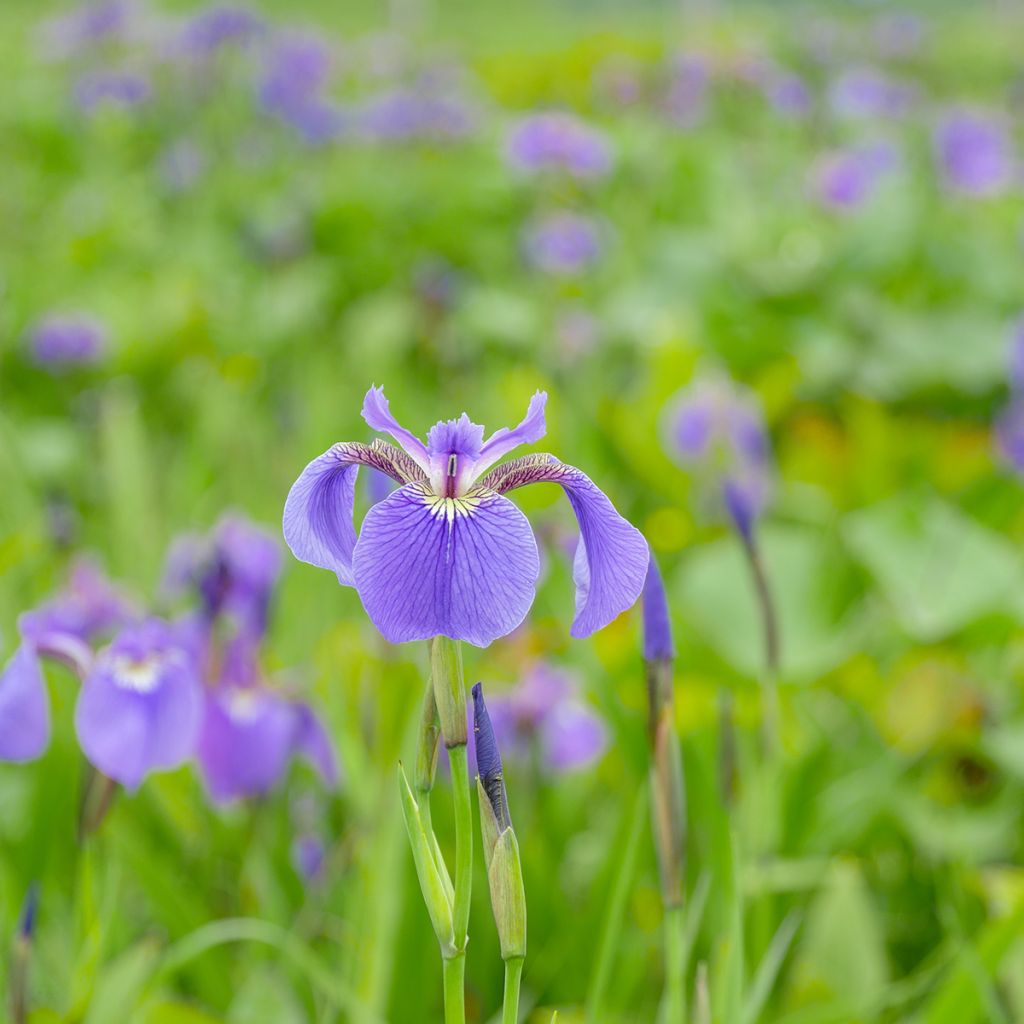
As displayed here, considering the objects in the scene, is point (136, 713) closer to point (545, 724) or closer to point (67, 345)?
point (545, 724)

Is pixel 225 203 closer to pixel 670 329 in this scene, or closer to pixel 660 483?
pixel 670 329

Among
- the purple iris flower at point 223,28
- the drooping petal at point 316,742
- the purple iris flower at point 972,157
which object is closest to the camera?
the drooping petal at point 316,742

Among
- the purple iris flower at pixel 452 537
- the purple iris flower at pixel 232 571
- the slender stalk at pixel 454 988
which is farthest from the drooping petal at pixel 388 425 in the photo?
the purple iris flower at pixel 232 571

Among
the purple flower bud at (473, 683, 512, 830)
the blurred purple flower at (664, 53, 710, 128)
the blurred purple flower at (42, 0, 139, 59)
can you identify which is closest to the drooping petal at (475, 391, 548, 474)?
the purple flower bud at (473, 683, 512, 830)

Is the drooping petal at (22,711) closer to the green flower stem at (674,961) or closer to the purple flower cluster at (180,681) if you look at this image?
the purple flower cluster at (180,681)

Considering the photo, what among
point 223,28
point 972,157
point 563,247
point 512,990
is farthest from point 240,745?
point 223,28

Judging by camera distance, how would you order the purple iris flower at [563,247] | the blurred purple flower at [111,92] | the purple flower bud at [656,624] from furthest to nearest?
the blurred purple flower at [111,92] → the purple iris flower at [563,247] → the purple flower bud at [656,624]

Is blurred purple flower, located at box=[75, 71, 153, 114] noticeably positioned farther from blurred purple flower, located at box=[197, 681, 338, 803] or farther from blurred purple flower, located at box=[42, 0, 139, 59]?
blurred purple flower, located at box=[197, 681, 338, 803]
